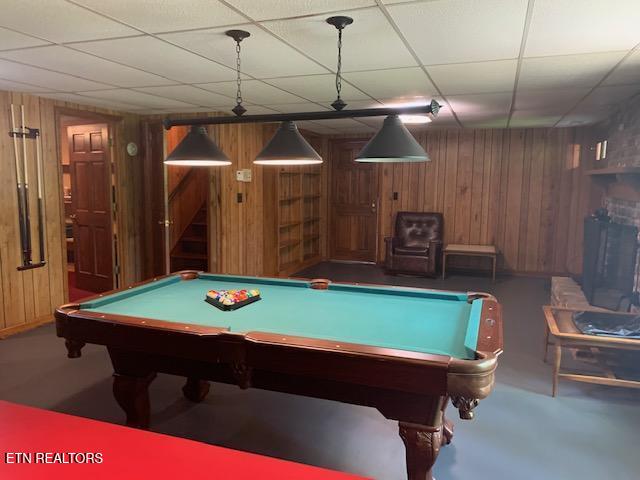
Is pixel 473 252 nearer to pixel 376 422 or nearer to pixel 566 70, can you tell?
pixel 566 70

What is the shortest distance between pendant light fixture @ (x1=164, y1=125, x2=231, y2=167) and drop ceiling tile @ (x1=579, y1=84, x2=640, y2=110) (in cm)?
331

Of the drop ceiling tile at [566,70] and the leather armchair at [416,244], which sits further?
the leather armchair at [416,244]

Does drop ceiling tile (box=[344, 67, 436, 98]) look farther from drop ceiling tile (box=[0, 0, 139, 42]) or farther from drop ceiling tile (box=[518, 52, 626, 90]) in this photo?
drop ceiling tile (box=[0, 0, 139, 42])

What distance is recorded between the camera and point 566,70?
3.32 metres

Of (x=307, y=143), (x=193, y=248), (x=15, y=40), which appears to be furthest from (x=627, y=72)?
(x=193, y=248)

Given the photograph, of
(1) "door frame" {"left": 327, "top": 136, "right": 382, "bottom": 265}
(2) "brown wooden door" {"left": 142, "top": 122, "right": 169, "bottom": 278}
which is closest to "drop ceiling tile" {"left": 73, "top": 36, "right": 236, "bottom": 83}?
(2) "brown wooden door" {"left": 142, "top": 122, "right": 169, "bottom": 278}

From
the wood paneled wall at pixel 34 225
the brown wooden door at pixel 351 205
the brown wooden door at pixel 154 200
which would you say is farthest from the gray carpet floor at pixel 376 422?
the brown wooden door at pixel 351 205

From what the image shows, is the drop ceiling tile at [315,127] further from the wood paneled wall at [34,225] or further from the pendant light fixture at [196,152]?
the pendant light fixture at [196,152]

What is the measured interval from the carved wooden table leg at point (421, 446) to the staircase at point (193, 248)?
4438mm

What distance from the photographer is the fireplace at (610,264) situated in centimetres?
407

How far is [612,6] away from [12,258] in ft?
16.0

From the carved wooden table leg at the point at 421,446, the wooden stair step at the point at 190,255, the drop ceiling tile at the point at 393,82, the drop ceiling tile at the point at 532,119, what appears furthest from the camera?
the wooden stair step at the point at 190,255

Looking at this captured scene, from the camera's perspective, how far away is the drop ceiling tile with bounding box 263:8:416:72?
7.64 feet

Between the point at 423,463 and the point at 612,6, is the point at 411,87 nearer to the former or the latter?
the point at 612,6
